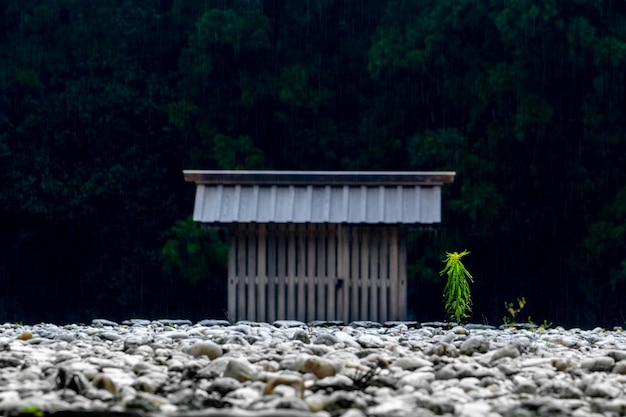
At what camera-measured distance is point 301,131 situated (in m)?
18.2

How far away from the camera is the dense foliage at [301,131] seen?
16.3 meters

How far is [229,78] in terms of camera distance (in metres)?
18.5

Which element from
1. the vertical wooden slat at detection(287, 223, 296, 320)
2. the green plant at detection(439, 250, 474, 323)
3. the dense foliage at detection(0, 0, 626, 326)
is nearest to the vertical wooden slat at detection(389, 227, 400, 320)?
the vertical wooden slat at detection(287, 223, 296, 320)

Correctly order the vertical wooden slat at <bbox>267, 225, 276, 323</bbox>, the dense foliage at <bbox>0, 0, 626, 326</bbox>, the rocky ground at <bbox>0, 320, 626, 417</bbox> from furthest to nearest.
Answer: the dense foliage at <bbox>0, 0, 626, 326</bbox>, the vertical wooden slat at <bbox>267, 225, 276, 323</bbox>, the rocky ground at <bbox>0, 320, 626, 417</bbox>

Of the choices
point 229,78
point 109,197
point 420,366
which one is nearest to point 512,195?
point 229,78

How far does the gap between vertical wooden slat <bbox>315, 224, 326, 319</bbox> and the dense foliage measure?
7148 mm

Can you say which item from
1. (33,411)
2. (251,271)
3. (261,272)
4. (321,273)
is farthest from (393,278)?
(33,411)

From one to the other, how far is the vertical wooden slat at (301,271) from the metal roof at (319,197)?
1.01 feet

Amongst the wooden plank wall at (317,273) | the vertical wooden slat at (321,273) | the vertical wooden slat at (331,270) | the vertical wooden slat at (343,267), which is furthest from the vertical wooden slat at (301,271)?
the vertical wooden slat at (343,267)

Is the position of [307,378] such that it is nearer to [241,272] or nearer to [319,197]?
[319,197]

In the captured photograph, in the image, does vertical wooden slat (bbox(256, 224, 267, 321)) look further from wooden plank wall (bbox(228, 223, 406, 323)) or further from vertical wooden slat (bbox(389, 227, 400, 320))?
vertical wooden slat (bbox(389, 227, 400, 320))

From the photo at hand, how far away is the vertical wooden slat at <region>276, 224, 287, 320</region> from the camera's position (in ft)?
30.9

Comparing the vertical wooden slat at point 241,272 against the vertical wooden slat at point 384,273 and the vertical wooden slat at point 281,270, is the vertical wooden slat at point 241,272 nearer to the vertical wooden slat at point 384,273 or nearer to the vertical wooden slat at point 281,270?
the vertical wooden slat at point 281,270

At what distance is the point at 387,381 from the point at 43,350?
2.07m
